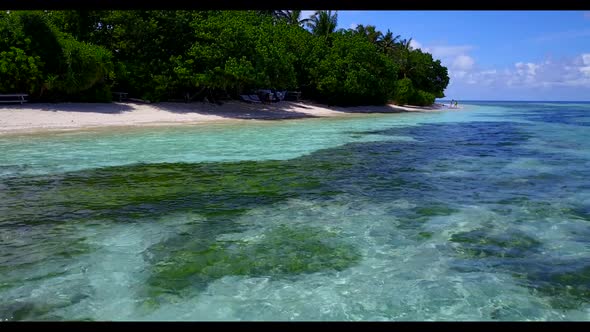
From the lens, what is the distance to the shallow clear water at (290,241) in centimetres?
488

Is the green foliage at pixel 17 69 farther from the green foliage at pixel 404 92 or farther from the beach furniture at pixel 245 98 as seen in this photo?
the green foliage at pixel 404 92

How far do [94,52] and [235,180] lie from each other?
2203 cm

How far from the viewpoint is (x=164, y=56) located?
112 ft

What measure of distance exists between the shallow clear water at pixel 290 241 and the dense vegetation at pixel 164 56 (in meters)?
16.5

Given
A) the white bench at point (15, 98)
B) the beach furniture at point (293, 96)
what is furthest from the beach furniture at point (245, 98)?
Result: the white bench at point (15, 98)

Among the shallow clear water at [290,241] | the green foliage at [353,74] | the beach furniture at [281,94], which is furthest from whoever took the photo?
the beach furniture at [281,94]

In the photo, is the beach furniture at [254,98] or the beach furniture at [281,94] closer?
the beach furniture at [254,98]

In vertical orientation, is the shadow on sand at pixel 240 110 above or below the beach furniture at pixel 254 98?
below

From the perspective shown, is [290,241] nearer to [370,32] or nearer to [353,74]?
[353,74]

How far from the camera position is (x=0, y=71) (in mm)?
26125

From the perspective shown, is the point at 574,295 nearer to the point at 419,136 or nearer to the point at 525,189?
the point at 525,189

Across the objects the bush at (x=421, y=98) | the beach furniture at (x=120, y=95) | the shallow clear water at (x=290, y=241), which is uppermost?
the bush at (x=421, y=98)
